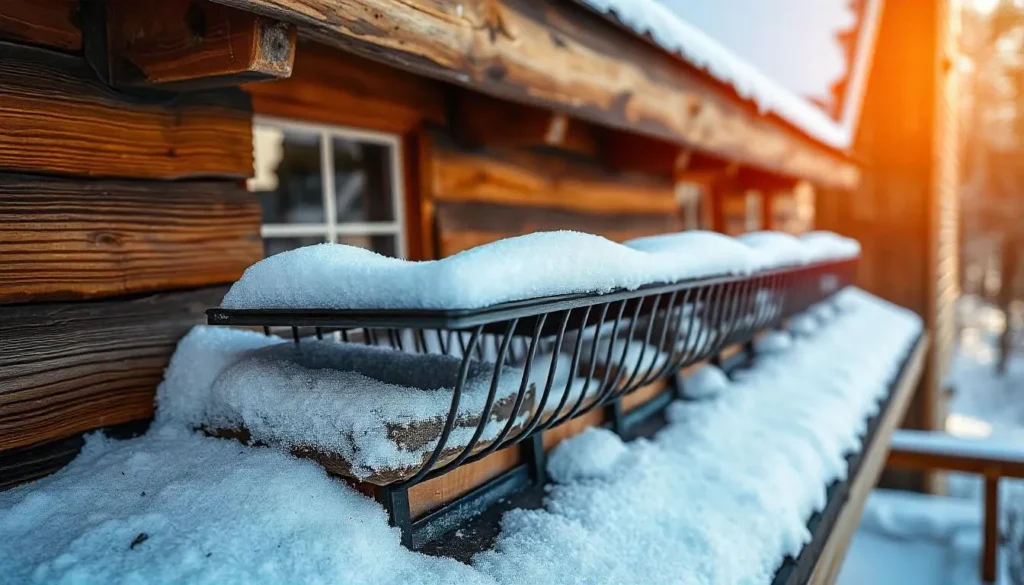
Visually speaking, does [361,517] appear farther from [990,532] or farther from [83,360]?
[990,532]

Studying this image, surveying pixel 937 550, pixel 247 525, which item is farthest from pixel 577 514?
pixel 937 550

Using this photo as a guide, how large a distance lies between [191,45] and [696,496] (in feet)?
4.11

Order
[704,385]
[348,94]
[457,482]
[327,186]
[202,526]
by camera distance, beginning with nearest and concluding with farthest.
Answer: [202,526] < [457,482] < [348,94] < [327,186] < [704,385]

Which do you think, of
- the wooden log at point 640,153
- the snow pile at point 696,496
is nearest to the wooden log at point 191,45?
the snow pile at point 696,496

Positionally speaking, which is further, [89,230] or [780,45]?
[780,45]

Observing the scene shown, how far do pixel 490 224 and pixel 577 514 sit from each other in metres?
1.11

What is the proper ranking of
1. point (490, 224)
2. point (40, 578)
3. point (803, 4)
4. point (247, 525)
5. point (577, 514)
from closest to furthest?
point (40, 578) → point (247, 525) → point (577, 514) → point (490, 224) → point (803, 4)

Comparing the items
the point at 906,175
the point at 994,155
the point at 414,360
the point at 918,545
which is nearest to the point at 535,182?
the point at 414,360

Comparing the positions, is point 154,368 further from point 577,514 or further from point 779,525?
point 779,525

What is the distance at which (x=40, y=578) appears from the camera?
853 mm

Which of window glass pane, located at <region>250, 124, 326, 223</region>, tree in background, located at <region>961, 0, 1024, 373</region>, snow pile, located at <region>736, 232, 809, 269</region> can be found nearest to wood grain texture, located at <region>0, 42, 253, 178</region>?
snow pile, located at <region>736, 232, 809, 269</region>

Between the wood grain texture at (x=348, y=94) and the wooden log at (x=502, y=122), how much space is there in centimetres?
7

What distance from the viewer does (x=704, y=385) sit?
2320 mm

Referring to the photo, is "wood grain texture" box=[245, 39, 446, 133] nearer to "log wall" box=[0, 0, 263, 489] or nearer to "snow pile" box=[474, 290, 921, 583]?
"log wall" box=[0, 0, 263, 489]
